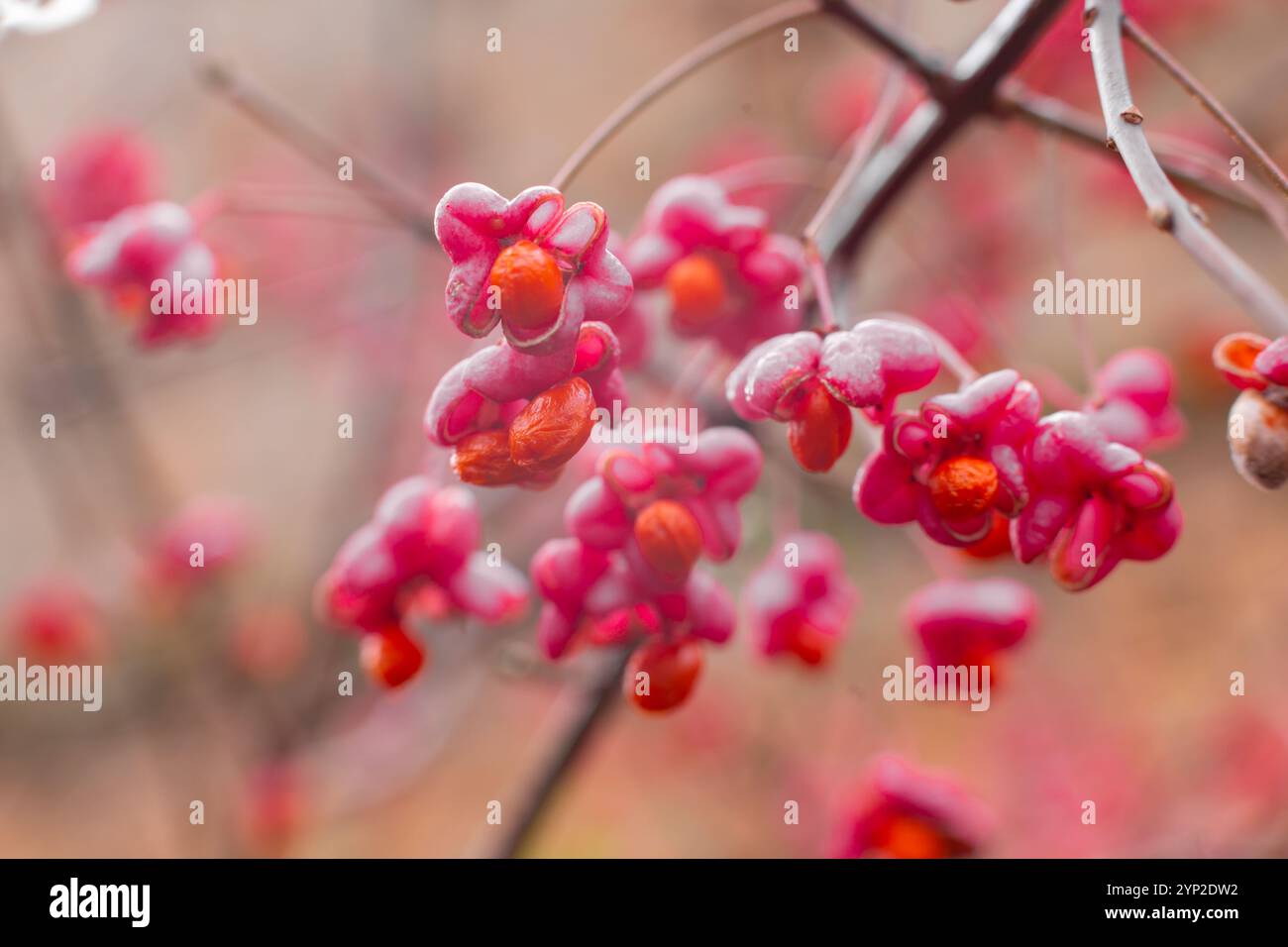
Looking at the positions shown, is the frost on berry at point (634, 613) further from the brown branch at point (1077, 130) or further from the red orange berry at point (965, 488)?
the brown branch at point (1077, 130)

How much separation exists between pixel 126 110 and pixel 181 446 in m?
2.17

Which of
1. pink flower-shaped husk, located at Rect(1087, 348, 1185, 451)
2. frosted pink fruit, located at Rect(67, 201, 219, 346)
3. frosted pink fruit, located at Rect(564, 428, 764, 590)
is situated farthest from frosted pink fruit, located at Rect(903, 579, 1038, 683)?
frosted pink fruit, located at Rect(67, 201, 219, 346)

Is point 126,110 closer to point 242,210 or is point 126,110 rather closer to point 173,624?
point 173,624

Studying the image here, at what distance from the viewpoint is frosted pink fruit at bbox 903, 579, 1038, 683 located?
98 centimetres

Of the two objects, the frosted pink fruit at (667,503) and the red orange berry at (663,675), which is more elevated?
the frosted pink fruit at (667,503)

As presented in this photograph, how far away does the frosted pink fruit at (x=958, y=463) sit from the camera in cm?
68

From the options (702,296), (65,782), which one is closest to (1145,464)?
(702,296)

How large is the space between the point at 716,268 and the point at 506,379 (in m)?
0.29

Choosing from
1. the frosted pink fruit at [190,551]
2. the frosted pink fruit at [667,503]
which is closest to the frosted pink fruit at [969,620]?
the frosted pink fruit at [667,503]

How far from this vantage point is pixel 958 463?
2.25 ft

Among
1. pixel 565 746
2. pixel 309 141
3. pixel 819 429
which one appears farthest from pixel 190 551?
pixel 819 429

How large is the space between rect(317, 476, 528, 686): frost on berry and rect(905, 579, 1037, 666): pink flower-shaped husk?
376mm

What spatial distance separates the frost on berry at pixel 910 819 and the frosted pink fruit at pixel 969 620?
0.21 metres

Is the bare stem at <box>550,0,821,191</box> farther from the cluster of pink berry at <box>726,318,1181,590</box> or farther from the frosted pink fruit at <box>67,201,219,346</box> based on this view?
the frosted pink fruit at <box>67,201,219,346</box>
